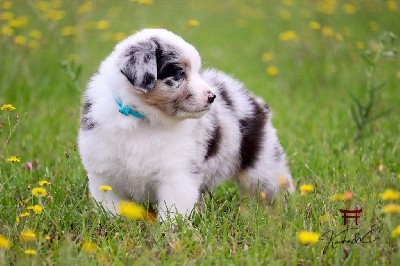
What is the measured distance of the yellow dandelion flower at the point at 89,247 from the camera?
3174mm

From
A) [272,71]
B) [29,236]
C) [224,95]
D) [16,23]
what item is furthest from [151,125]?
[272,71]

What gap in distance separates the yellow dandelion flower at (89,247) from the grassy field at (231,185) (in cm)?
1

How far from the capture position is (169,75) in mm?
3697

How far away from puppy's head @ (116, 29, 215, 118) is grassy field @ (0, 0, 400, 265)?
2.15 feet

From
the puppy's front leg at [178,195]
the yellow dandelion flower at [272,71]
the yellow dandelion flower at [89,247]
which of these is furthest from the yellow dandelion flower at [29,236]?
the yellow dandelion flower at [272,71]

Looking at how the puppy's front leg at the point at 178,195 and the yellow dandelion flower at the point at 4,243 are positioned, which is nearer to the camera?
the yellow dandelion flower at the point at 4,243

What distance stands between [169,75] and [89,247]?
110cm

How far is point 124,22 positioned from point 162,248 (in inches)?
304

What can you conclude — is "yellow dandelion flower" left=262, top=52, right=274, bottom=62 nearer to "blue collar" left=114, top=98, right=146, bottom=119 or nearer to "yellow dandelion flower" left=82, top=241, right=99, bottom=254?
"blue collar" left=114, top=98, right=146, bottom=119

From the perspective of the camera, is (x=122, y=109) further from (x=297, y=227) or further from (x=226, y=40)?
(x=226, y=40)

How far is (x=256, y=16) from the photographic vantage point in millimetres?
11398

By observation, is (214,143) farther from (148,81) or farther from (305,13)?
(305,13)

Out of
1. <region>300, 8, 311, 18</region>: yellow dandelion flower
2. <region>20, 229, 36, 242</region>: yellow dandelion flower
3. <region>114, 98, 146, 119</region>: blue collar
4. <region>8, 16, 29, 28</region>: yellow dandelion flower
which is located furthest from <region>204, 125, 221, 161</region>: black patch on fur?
<region>300, 8, 311, 18</region>: yellow dandelion flower

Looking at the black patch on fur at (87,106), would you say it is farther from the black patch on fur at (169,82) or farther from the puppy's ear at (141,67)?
the black patch on fur at (169,82)
